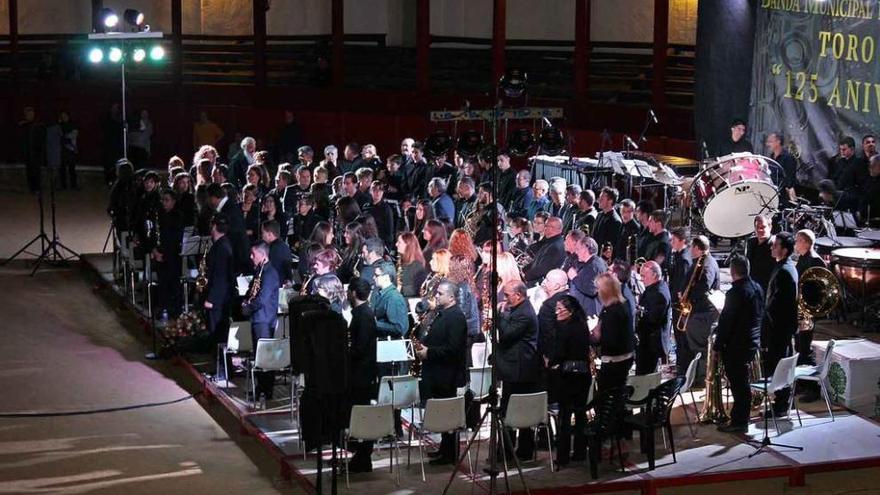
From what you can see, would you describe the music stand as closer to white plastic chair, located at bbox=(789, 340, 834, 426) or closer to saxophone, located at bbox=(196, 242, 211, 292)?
saxophone, located at bbox=(196, 242, 211, 292)

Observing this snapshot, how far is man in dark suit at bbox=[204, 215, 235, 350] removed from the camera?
47.3 feet

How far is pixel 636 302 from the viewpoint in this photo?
14.3 meters

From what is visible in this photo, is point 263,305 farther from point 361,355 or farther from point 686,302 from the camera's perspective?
point 686,302

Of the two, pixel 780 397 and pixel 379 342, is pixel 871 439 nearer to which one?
pixel 780 397

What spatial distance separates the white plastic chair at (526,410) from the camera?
37.3 ft

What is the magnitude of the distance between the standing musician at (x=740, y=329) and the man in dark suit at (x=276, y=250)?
4.33 meters

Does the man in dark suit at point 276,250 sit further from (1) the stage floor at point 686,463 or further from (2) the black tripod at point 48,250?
(2) the black tripod at point 48,250

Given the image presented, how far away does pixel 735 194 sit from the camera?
16.6 metres

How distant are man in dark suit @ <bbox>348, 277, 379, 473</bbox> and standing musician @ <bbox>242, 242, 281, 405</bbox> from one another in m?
2.10

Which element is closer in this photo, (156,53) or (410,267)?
(410,267)

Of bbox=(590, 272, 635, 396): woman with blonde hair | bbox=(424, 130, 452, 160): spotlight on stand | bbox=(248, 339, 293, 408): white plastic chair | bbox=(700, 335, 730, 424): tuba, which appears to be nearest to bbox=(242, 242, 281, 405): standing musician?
bbox=(248, 339, 293, 408): white plastic chair

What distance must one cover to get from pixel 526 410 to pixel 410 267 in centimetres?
310

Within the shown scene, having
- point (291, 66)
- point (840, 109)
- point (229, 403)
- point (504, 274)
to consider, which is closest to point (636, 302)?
point (504, 274)

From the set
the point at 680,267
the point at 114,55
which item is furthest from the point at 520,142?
the point at 114,55
